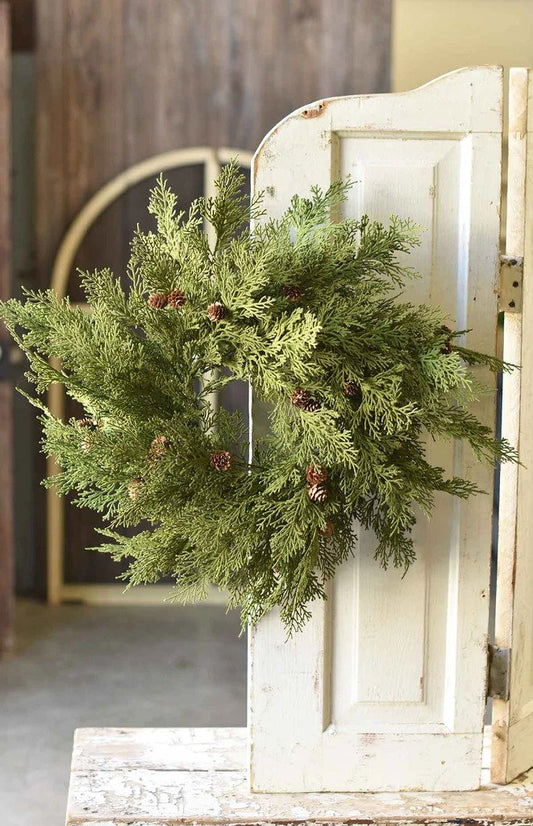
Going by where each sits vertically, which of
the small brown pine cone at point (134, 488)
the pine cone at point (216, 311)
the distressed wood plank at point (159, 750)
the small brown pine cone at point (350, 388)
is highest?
the pine cone at point (216, 311)

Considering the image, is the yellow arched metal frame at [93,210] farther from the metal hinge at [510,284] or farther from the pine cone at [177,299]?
the pine cone at [177,299]

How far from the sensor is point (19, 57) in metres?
4.06

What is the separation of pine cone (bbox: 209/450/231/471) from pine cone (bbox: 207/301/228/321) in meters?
0.20

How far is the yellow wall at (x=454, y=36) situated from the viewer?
13.2 ft

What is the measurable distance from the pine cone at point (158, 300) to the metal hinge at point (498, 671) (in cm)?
78

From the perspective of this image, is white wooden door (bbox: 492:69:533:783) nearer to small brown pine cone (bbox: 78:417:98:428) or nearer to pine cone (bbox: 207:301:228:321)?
pine cone (bbox: 207:301:228:321)

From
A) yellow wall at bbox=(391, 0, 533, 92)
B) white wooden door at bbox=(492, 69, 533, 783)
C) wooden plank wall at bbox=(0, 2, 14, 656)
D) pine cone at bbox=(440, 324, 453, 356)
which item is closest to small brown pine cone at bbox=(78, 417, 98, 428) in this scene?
pine cone at bbox=(440, 324, 453, 356)

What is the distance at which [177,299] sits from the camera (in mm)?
1313

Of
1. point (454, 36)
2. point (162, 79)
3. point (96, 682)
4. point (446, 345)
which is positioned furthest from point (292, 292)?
point (454, 36)

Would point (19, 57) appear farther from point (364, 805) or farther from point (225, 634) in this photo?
point (364, 805)

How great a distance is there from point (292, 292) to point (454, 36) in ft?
10.7

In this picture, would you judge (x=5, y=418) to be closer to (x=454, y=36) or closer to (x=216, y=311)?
(x=216, y=311)

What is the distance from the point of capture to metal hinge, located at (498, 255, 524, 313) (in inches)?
58.6

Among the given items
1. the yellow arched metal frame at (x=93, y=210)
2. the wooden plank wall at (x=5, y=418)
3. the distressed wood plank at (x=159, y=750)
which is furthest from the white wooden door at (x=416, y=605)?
the yellow arched metal frame at (x=93, y=210)
